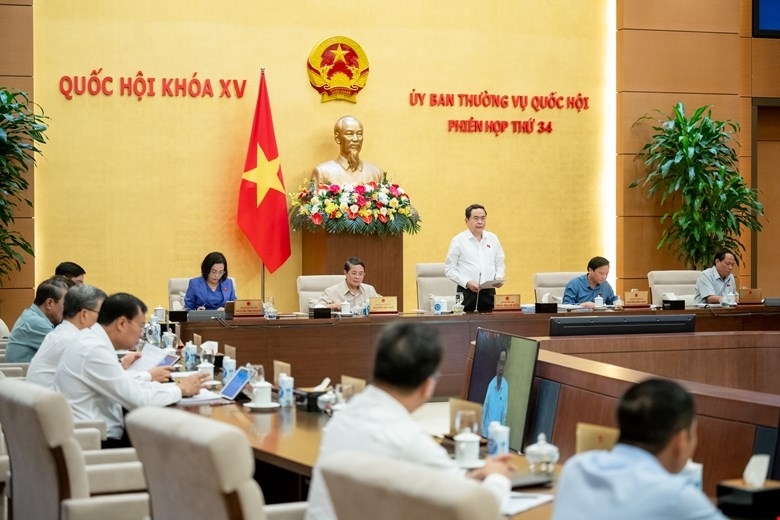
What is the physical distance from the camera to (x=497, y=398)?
14.3 feet

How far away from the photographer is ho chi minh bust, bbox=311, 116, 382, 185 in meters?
10.1

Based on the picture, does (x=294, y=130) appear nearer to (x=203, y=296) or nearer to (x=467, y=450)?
(x=203, y=296)

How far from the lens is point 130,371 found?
4.90 meters

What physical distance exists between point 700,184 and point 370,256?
327 centimetres

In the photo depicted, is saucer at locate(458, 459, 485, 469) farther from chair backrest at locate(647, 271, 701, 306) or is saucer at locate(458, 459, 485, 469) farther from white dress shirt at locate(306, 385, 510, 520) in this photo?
chair backrest at locate(647, 271, 701, 306)

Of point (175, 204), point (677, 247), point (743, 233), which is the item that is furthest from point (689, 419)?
point (743, 233)

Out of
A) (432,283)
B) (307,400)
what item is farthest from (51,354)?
(432,283)

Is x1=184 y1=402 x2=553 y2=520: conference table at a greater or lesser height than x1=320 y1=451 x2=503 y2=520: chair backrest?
lesser

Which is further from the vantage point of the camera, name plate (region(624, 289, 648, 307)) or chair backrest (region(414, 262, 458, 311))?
chair backrest (region(414, 262, 458, 311))

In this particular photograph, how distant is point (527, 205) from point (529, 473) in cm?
867

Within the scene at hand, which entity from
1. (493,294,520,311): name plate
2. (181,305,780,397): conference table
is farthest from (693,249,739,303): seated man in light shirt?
(493,294,520,311): name plate

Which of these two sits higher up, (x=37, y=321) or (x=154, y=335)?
(x=37, y=321)

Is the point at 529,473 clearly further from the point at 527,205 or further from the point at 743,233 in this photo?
the point at 743,233

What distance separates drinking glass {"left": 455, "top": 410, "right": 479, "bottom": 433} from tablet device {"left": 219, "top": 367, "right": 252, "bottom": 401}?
1.49 meters
